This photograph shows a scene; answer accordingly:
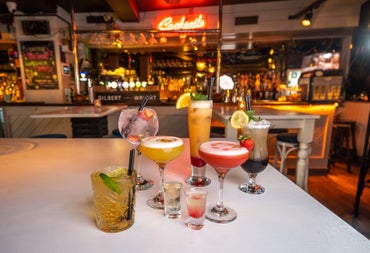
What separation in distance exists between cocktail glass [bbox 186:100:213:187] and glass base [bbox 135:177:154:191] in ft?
0.53

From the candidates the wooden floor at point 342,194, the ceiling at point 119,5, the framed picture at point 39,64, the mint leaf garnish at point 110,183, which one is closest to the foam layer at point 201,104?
the mint leaf garnish at point 110,183

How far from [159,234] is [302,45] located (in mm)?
6789

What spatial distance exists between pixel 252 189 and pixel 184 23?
5176 millimetres

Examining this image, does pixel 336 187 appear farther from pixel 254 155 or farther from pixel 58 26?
pixel 58 26

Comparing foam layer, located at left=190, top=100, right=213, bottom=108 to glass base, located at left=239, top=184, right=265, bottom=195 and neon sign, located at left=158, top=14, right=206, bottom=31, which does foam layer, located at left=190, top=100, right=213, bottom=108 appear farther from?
neon sign, located at left=158, top=14, right=206, bottom=31

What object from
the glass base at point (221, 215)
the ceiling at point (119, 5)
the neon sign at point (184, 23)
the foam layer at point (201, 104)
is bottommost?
the glass base at point (221, 215)

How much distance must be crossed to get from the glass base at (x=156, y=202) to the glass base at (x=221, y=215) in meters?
0.16

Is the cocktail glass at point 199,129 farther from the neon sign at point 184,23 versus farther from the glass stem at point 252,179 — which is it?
the neon sign at point 184,23

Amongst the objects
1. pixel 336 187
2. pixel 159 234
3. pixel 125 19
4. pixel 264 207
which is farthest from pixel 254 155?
pixel 125 19

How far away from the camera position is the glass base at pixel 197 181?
38.4 inches

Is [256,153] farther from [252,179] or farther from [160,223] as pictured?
[160,223]

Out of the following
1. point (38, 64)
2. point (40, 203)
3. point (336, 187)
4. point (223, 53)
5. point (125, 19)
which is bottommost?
point (336, 187)

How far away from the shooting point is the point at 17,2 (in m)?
4.75

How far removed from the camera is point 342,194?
329 centimetres
